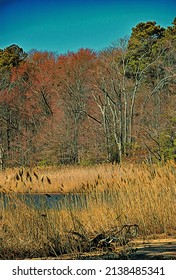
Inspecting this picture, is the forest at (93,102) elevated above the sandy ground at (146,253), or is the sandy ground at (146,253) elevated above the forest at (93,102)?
the forest at (93,102)

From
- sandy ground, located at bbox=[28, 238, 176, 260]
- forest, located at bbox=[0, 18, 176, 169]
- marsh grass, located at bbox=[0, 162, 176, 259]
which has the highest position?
forest, located at bbox=[0, 18, 176, 169]

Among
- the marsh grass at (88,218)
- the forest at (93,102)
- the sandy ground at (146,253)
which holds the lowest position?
the sandy ground at (146,253)

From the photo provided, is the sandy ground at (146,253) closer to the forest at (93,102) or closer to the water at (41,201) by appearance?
the water at (41,201)

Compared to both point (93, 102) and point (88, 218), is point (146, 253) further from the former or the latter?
point (93, 102)

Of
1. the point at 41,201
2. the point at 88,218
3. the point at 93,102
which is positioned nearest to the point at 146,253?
the point at 88,218

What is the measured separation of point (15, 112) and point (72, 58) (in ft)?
46.8

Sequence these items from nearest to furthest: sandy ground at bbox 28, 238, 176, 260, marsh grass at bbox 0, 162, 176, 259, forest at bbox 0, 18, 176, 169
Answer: sandy ground at bbox 28, 238, 176, 260, marsh grass at bbox 0, 162, 176, 259, forest at bbox 0, 18, 176, 169

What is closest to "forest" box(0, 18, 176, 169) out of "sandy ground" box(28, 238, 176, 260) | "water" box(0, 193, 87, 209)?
"water" box(0, 193, 87, 209)

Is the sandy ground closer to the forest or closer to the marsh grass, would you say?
the marsh grass

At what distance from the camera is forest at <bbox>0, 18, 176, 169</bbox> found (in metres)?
11.9

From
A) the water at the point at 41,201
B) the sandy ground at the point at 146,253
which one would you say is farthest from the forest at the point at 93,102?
the sandy ground at the point at 146,253

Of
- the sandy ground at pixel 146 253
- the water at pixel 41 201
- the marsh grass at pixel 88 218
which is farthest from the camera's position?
the water at pixel 41 201

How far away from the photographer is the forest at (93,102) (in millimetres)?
11913
